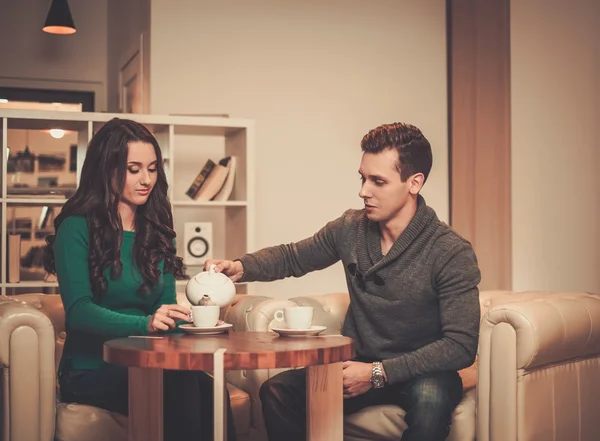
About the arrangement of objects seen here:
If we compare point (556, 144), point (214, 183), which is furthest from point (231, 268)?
point (556, 144)

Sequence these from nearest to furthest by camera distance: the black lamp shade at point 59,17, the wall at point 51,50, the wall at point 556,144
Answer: the wall at point 556,144
the black lamp shade at point 59,17
the wall at point 51,50

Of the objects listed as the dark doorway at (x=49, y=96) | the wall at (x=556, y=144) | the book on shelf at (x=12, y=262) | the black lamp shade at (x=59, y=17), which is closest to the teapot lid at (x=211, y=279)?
the book on shelf at (x=12, y=262)

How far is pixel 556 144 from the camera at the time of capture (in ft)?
17.3

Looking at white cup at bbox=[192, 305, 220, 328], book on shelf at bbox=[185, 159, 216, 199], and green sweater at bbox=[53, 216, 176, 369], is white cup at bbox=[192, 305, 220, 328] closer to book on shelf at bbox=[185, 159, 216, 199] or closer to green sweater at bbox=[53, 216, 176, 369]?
green sweater at bbox=[53, 216, 176, 369]

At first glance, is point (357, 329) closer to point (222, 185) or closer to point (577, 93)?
point (222, 185)

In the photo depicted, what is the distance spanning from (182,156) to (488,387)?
2563 millimetres

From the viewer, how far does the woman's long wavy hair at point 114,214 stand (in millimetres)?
2686

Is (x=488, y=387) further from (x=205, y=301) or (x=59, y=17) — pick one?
(x=59, y=17)

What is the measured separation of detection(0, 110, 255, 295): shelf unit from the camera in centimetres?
395

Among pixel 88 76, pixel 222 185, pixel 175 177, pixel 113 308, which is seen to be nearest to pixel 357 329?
pixel 113 308

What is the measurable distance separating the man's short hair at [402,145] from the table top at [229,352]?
74 centimetres

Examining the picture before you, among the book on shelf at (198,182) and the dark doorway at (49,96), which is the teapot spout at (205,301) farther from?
the dark doorway at (49,96)

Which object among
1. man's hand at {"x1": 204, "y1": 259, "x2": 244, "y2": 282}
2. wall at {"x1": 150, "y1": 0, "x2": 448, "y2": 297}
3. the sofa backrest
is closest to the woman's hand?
man's hand at {"x1": 204, "y1": 259, "x2": 244, "y2": 282}

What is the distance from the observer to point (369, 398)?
2756 millimetres
